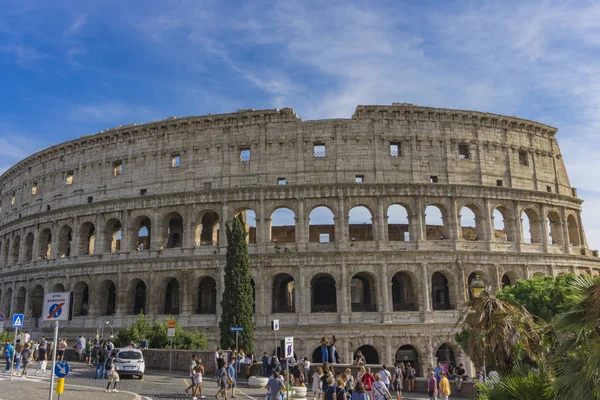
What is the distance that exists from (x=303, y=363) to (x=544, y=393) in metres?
14.4

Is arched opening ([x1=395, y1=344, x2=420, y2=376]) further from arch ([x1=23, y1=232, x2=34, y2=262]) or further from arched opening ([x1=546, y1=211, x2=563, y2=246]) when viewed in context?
arch ([x1=23, y1=232, x2=34, y2=262])

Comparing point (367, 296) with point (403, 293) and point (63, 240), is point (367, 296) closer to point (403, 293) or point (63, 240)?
point (403, 293)

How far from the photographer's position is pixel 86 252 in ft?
128

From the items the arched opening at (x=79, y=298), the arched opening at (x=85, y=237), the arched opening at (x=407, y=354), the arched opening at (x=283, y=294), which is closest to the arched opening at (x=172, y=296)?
the arched opening at (x=79, y=298)

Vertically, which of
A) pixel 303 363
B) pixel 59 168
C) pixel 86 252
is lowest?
pixel 303 363

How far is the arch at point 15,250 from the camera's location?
146 feet

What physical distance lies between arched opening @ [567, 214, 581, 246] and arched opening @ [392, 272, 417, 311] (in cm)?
1433

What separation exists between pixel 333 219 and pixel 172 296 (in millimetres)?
15079

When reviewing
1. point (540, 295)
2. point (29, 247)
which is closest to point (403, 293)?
point (540, 295)

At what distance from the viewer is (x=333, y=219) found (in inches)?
1334

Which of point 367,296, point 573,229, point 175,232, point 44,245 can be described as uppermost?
point 175,232

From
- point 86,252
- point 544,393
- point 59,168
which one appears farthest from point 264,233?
point 544,393

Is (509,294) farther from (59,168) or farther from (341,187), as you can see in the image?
(59,168)

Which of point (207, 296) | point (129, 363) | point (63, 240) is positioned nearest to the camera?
point (129, 363)
